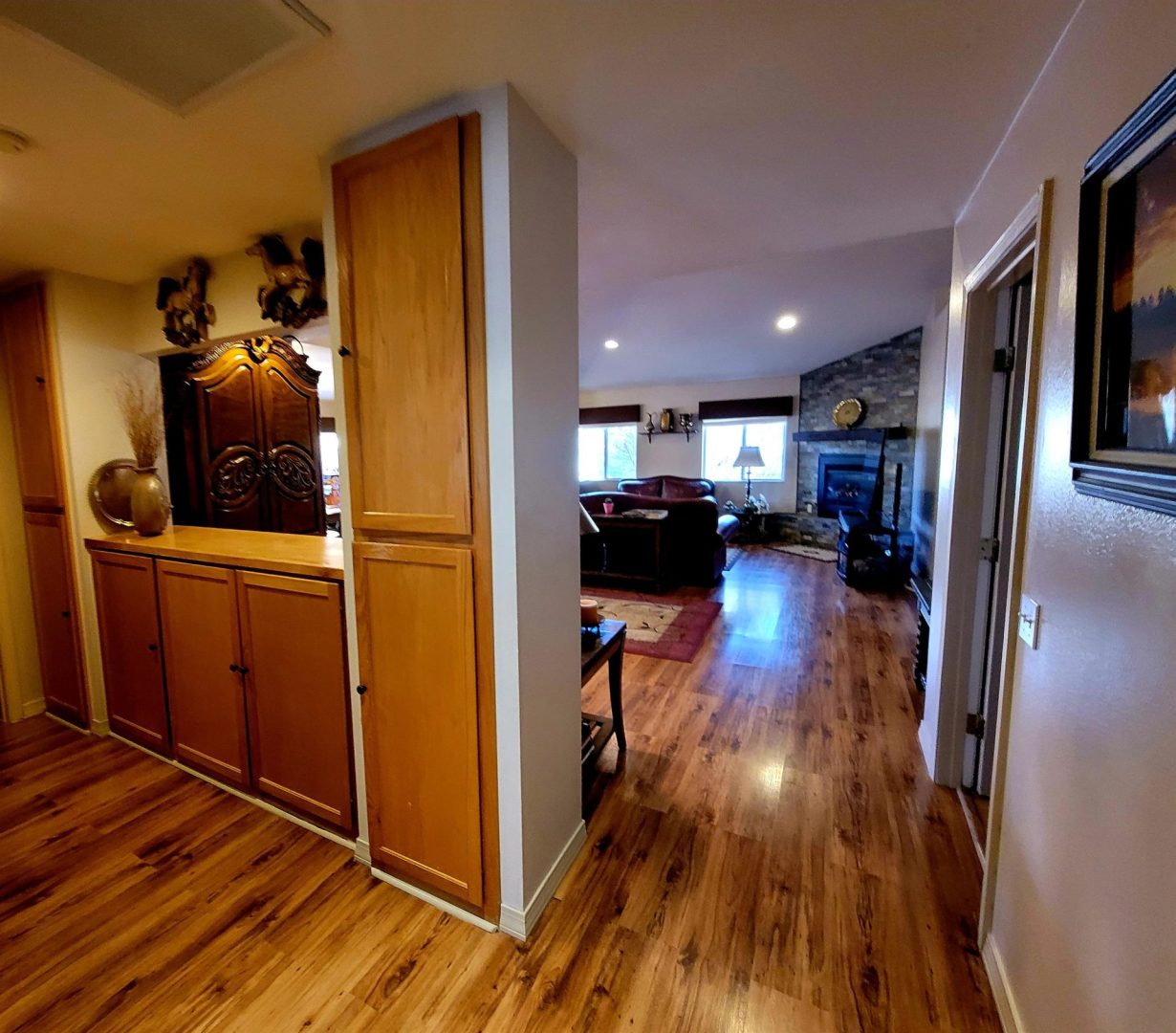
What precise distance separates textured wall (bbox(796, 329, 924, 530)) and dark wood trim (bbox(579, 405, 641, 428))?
2.64m

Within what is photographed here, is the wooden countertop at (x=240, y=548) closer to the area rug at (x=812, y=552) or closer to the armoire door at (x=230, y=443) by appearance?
the armoire door at (x=230, y=443)

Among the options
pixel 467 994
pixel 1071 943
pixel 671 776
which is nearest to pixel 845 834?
pixel 671 776

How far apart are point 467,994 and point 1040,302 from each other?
229cm

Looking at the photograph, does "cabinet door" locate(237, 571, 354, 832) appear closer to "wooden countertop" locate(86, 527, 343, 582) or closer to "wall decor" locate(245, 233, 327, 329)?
"wooden countertop" locate(86, 527, 343, 582)

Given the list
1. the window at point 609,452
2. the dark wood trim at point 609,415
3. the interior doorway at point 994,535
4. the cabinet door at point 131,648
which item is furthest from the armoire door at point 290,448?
the window at point 609,452

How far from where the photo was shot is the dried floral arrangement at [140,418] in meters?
2.49

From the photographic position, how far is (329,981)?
132 centimetres

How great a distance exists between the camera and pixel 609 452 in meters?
8.93

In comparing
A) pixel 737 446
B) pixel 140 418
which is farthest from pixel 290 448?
pixel 737 446

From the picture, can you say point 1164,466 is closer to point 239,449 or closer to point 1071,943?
point 1071,943

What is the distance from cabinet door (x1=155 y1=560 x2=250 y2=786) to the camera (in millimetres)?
1946

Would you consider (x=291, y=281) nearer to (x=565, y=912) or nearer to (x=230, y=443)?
(x=230, y=443)

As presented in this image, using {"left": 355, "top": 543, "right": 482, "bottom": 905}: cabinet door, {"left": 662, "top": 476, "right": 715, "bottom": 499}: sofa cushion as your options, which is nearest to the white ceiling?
{"left": 355, "top": 543, "right": 482, "bottom": 905}: cabinet door

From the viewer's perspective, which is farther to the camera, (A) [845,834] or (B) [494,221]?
(A) [845,834]
